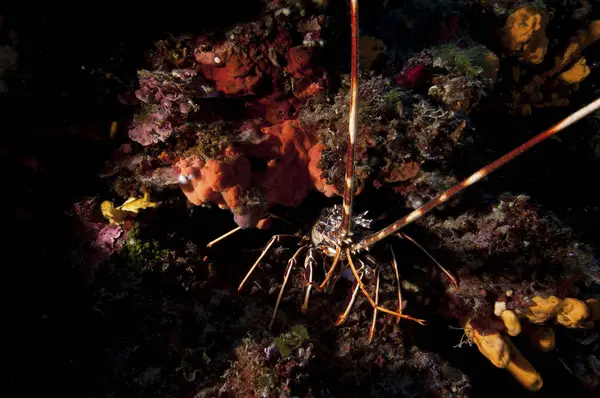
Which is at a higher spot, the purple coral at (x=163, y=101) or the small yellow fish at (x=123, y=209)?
the purple coral at (x=163, y=101)

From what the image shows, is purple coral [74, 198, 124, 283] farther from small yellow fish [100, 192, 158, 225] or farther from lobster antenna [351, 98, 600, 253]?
lobster antenna [351, 98, 600, 253]

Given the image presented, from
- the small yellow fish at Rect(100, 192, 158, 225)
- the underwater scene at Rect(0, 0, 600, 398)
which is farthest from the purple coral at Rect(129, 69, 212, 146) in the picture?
the small yellow fish at Rect(100, 192, 158, 225)

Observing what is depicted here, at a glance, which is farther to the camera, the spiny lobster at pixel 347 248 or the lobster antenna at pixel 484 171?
the spiny lobster at pixel 347 248

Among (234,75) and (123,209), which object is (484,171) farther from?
(123,209)

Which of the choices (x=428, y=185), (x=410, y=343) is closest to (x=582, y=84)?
(x=428, y=185)

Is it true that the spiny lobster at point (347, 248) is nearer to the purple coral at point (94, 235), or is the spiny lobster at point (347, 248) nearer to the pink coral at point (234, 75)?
the purple coral at point (94, 235)

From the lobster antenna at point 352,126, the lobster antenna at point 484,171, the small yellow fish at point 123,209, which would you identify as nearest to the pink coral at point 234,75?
the lobster antenna at point 352,126
